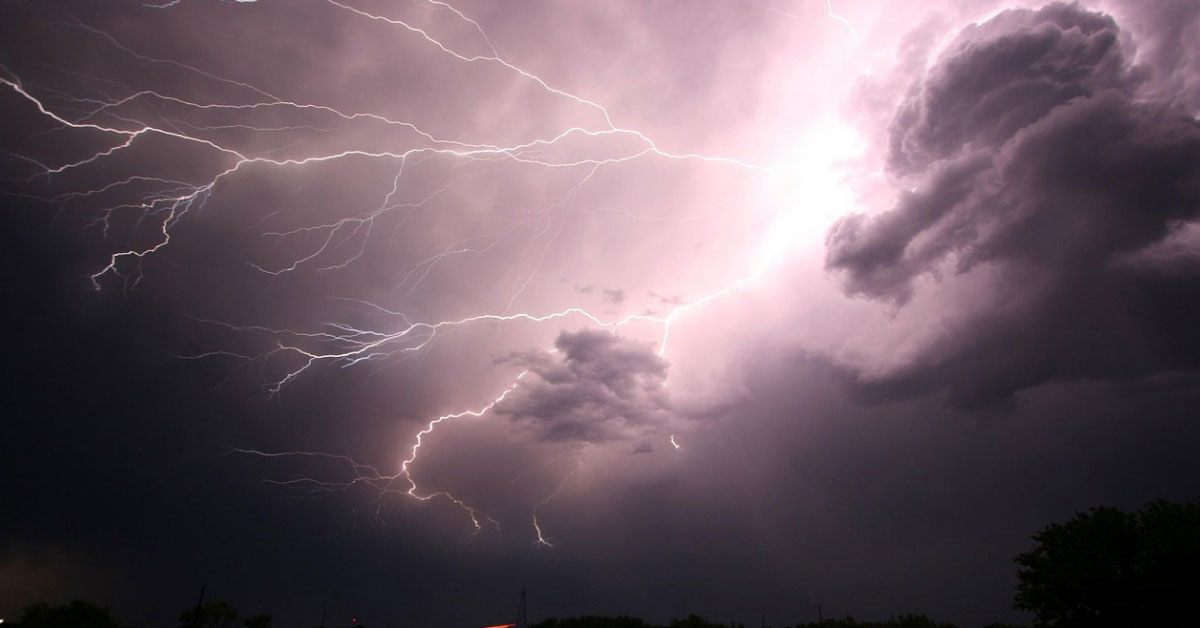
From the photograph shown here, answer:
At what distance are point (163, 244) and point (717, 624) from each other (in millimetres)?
35624

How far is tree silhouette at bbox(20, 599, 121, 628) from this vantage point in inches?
1266

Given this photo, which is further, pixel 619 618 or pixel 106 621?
pixel 619 618

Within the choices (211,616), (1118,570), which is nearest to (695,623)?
(1118,570)

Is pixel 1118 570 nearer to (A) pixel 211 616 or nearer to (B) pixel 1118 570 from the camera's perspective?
(B) pixel 1118 570

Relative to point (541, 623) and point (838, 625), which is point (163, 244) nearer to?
point (541, 623)

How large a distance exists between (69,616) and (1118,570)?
5157 cm

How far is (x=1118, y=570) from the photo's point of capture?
53.7 ft

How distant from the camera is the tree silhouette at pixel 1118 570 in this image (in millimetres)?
15219

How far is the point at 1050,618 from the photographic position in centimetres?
1723

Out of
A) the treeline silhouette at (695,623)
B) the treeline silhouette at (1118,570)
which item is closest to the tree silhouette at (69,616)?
the treeline silhouette at (695,623)

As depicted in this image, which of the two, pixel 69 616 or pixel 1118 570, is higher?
pixel 1118 570

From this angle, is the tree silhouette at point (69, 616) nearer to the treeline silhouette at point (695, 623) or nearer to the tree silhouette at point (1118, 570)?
the treeline silhouette at point (695, 623)

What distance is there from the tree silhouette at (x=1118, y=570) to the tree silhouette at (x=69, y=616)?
4807 cm

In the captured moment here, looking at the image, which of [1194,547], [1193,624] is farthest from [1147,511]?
[1193,624]
